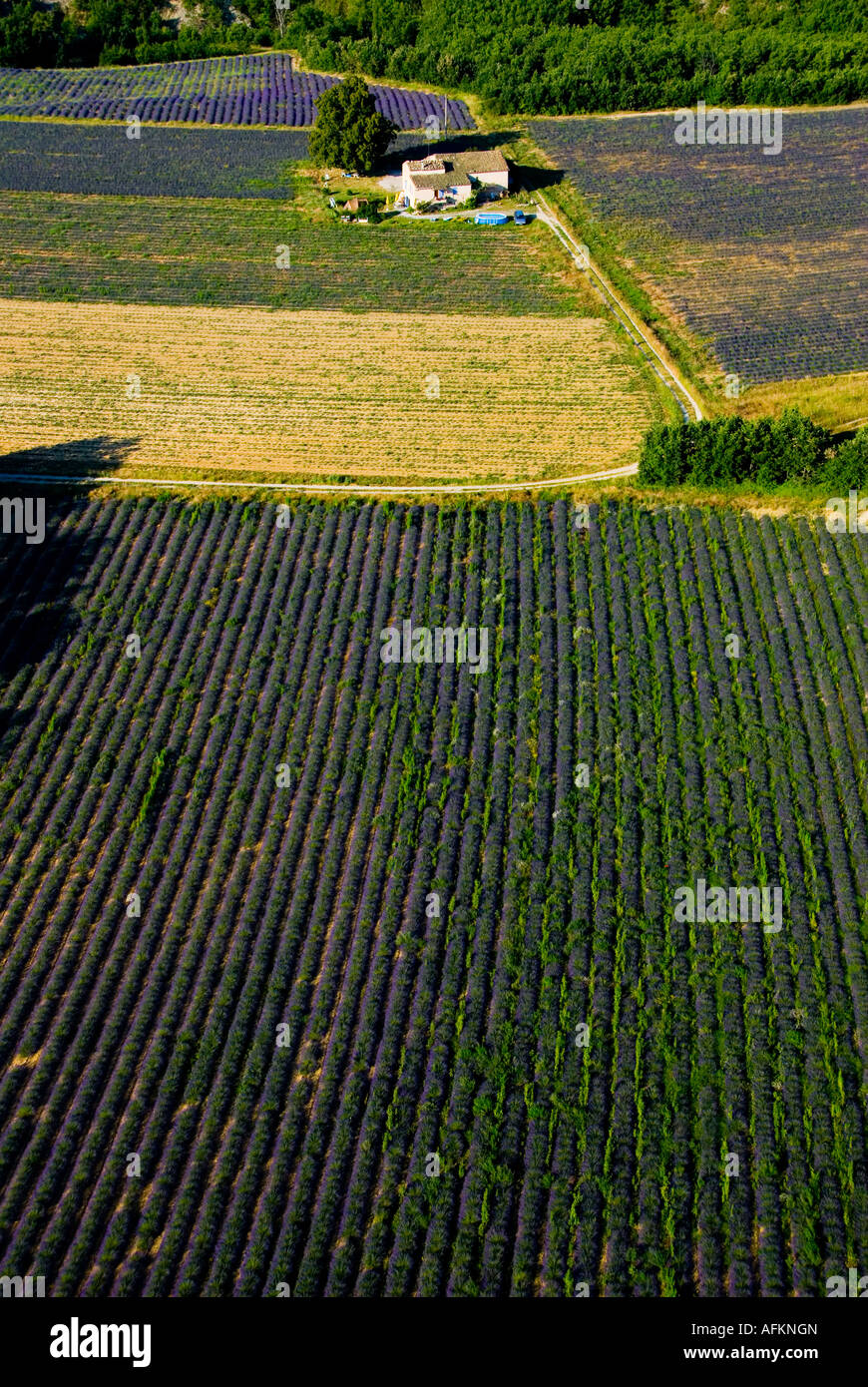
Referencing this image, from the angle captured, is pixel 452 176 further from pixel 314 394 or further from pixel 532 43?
pixel 314 394

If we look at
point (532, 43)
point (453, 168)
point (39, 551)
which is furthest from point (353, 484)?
point (532, 43)

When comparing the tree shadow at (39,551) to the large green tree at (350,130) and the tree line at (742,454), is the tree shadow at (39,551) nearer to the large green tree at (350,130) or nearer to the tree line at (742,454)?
the tree line at (742,454)

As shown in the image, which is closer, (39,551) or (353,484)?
(39,551)

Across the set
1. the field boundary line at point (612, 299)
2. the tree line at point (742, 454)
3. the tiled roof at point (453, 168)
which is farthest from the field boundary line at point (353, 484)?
the tiled roof at point (453, 168)

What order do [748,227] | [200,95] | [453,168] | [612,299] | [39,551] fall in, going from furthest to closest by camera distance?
[200,95], [453,168], [748,227], [612,299], [39,551]

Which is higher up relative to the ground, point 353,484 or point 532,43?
point 532,43

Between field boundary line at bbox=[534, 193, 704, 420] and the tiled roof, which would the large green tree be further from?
field boundary line at bbox=[534, 193, 704, 420]
